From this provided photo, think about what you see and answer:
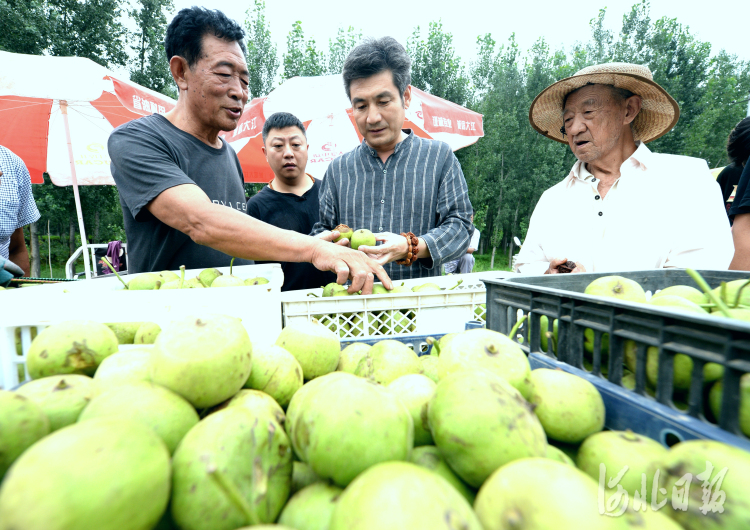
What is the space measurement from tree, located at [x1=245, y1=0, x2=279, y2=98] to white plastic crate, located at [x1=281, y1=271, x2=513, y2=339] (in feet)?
79.8

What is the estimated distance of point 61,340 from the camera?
1359 millimetres

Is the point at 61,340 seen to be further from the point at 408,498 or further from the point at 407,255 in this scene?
the point at 407,255

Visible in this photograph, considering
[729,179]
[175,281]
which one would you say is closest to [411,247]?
[175,281]

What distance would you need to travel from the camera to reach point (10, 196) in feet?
14.4

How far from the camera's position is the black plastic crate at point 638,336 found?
0.91 meters

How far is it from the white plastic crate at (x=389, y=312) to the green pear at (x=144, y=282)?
0.88m

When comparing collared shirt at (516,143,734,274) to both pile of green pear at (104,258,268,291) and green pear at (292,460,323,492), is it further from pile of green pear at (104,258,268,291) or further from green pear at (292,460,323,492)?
green pear at (292,460,323,492)

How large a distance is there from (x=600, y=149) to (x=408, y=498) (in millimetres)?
3361

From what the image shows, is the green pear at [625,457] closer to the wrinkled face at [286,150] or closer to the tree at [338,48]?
the wrinkled face at [286,150]

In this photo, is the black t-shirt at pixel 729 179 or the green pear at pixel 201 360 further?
the black t-shirt at pixel 729 179

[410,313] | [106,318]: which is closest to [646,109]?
[410,313]

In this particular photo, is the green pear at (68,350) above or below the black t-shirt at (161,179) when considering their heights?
below

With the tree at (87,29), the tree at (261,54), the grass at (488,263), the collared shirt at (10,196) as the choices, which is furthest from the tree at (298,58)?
the collared shirt at (10,196)

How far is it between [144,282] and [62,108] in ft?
16.2
